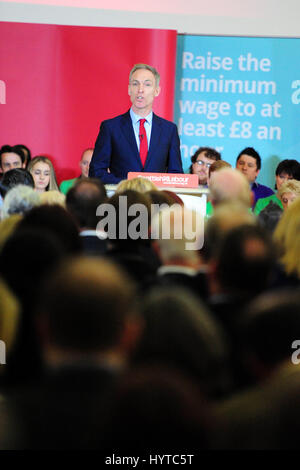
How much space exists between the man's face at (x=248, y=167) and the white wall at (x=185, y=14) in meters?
1.50

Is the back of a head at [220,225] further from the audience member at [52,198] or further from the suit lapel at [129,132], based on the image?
the suit lapel at [129,132]

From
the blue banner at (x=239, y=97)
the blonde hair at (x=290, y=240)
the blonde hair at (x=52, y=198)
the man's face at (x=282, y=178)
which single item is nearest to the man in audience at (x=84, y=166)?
the blue banner at (x=239, y=97)

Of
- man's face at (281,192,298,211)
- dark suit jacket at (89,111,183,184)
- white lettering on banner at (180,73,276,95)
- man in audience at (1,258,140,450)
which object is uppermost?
white lettering on banner at (180,73,276,95)

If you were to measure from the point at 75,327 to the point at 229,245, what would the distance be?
2.65 feet

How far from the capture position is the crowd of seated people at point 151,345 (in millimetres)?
1317

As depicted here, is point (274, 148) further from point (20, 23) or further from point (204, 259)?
point (204, 259)

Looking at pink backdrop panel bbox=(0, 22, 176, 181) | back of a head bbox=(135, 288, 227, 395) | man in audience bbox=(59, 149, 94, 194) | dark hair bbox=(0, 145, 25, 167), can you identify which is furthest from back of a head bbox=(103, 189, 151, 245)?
pink backdrop panel bbox=(0, 22, 176, 181)

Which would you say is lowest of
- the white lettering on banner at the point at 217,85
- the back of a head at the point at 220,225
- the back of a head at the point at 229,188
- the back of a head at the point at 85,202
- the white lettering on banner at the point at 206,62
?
the back of a head at the point at 220,225

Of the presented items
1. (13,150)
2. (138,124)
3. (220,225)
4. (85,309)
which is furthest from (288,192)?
(85,309)

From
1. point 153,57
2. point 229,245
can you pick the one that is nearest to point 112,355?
point 229,245

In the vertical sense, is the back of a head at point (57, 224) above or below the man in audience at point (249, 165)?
below

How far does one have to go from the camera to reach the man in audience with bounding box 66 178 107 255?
3.00 meters

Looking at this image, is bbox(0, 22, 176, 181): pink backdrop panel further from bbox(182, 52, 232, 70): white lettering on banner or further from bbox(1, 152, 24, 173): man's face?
bbox(1, 152, 24, 173): man's face

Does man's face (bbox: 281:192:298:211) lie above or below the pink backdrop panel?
below
